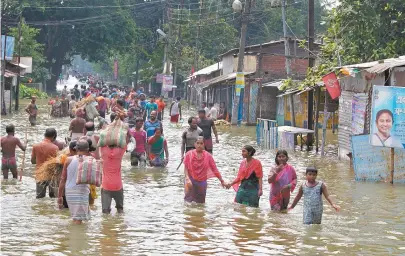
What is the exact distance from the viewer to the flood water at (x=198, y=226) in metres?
10.3

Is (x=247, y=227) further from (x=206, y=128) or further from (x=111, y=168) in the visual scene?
(x=206, y=128)

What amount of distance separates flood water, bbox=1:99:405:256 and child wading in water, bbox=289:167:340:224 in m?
0.16

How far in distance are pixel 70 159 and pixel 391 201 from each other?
6147 millimetres

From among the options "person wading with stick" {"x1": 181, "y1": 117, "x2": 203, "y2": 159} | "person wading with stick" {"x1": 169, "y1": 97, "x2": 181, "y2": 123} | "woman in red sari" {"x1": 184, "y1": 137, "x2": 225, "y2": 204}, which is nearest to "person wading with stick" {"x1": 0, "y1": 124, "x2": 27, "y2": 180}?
"person wading with stick" {"x1": 181, "y1": 117, "x2": 203, "y2": 159}

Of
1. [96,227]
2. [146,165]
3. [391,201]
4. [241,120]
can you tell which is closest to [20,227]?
[96,227]

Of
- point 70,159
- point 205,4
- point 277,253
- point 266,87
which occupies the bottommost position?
point 277,253

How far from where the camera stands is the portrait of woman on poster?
16875 millimetres

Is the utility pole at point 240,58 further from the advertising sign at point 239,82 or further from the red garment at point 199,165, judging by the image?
the red garment at point 199,165

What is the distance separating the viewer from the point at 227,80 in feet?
148

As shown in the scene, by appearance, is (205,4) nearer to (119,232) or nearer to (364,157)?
(364,157)

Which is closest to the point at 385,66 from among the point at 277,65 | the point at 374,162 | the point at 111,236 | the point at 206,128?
the point at 374,162

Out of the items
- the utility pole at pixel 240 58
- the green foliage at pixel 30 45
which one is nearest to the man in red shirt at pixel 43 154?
the utility pole at pixel 240 58

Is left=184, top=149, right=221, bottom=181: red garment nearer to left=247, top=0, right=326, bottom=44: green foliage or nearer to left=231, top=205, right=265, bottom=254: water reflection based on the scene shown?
left=231, top=205, right=265, bottom=254: water reflection

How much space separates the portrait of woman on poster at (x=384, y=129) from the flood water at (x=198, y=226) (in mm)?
839
